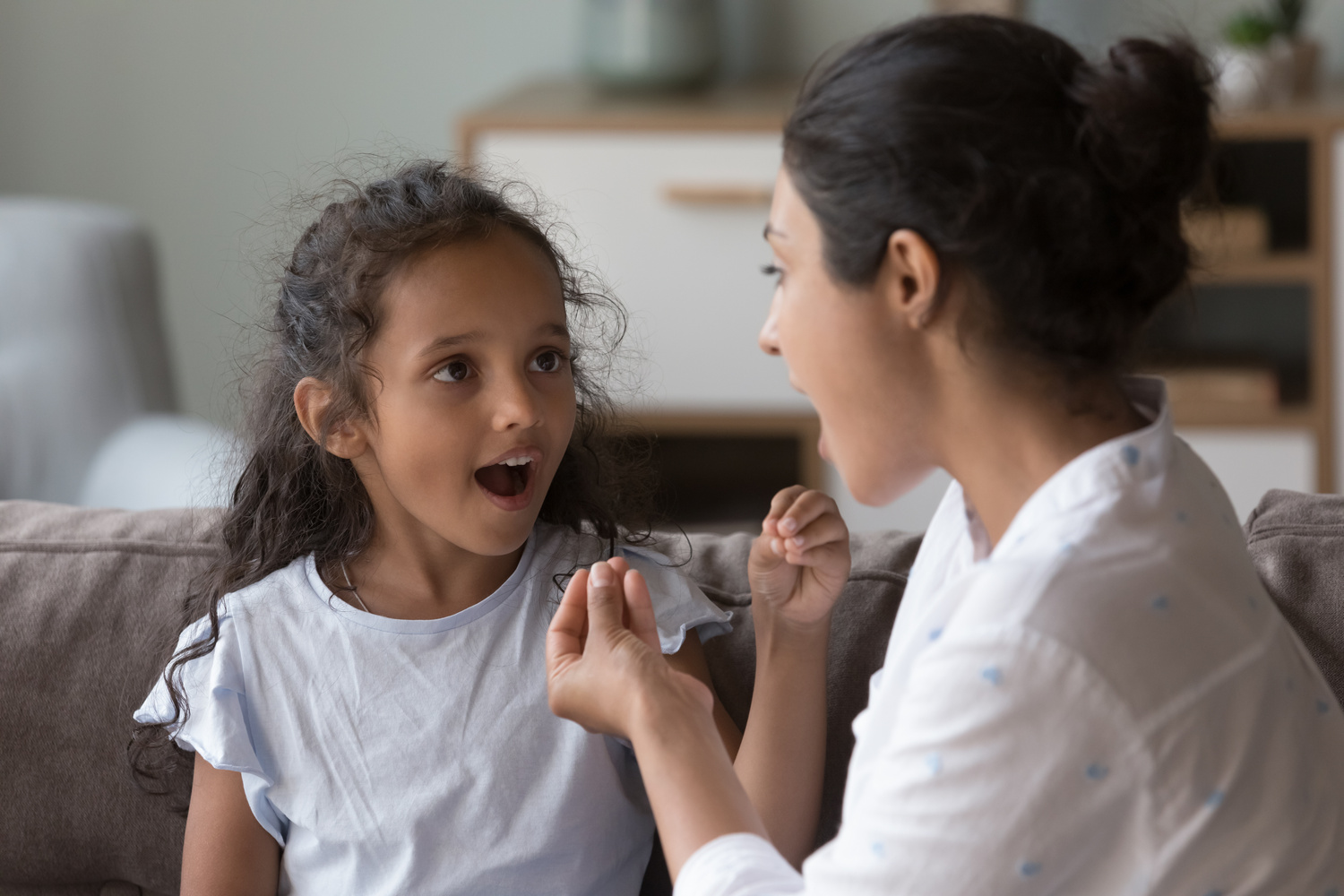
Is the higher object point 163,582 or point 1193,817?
point 1193,817

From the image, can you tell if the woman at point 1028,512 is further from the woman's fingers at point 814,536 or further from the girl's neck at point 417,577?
the girl's neck at point 417,577

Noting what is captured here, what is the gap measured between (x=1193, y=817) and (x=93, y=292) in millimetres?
1913

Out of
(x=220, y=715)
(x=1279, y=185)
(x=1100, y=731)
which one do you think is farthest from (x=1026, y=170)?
(x=1279, y=185)

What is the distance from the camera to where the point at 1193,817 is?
2.32ft

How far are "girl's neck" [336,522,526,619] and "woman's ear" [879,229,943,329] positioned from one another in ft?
1.69

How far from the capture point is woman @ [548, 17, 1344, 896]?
0.70m

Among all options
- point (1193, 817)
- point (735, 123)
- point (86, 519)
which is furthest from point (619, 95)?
point (1193, 817)

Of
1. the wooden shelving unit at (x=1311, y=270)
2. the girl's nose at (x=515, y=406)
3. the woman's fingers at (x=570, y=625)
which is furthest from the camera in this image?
the wooden shelving unit at (x=1311, y=270)

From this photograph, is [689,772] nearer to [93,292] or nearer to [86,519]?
[86,519]

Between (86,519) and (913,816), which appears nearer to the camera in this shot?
(913,816)

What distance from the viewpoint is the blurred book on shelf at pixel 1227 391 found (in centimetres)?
269

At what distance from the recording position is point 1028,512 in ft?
2.51

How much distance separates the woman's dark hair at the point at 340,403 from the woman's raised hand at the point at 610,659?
0.26 m

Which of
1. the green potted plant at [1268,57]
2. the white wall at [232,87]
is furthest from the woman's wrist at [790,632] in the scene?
the white wall at [232,87]
